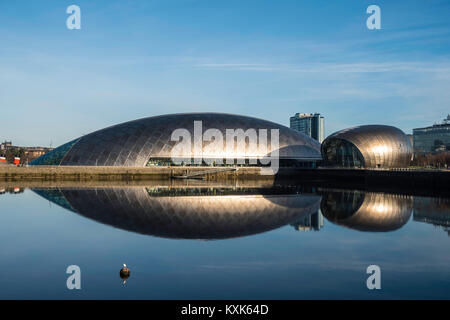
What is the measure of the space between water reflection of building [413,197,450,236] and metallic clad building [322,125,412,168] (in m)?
26.4

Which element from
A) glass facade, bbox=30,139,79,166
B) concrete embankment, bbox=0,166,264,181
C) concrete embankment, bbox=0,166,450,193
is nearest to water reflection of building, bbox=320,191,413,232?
concrete embankment, bbox=0,166,450,193

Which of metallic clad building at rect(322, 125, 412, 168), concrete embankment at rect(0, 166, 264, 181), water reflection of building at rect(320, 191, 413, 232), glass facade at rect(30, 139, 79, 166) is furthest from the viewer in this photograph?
glass facade at rect(30, 139, 79, 166)

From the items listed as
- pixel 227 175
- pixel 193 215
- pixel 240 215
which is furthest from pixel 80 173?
pixel 240 215

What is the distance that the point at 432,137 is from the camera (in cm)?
15775

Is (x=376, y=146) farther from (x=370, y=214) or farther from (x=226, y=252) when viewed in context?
(x=226, y=252)

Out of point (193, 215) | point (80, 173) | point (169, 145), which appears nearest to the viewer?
point (193, 215)

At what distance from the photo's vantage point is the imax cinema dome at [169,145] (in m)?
59.5

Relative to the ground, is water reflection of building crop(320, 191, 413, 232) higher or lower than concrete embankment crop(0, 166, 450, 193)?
lower

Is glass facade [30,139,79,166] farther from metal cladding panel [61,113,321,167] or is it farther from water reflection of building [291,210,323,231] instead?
water reflection of building [291,210,323,231]

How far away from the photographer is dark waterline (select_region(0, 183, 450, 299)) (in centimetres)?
892

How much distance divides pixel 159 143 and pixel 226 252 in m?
50.0

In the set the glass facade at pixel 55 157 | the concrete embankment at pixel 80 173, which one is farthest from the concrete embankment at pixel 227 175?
the glass facade at pixel 55 157

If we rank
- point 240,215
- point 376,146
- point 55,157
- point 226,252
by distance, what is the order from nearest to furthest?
1. point 226,252
2. point 240,215
3. point 376,146
4. point 55,157
